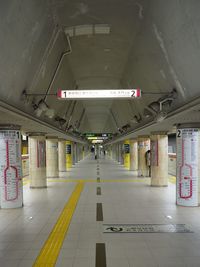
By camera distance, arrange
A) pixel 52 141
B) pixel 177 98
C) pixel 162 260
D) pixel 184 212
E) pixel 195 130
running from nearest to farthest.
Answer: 1. pixel 162 260
2. pixel 177 98
3. pixel 184 212
4. pixel 195 130
5. pixel 52 141

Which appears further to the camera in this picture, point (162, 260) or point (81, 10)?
point (81, 10)

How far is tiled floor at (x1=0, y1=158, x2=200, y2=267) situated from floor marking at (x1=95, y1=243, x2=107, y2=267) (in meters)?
0.08

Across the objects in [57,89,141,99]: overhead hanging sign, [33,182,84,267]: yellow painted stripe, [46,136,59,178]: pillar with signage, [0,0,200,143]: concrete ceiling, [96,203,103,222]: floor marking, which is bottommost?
→ [96,203,103,222]: floor marking

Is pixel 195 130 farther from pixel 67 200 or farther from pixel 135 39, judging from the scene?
pixel 67 200

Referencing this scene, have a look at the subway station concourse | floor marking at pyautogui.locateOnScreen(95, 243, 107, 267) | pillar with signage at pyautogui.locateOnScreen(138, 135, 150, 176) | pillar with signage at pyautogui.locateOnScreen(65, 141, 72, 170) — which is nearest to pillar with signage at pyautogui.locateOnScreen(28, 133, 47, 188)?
the subway station concourse

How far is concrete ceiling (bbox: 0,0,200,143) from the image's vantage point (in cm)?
476

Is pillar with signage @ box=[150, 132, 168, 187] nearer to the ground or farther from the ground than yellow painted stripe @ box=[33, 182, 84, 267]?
farther from the ground

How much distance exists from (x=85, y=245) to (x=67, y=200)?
15.4ft

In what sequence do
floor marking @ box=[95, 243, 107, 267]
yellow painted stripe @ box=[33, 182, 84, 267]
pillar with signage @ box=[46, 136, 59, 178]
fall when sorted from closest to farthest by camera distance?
floor marking @ box=[95, 243, 107, 267] < yellow painted stripe @ box=[33, 182, 84, 267] < pillar with signage @ box=[46, 136, 59, 178]

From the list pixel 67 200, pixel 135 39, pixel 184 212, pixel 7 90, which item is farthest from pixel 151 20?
pixel 67 200

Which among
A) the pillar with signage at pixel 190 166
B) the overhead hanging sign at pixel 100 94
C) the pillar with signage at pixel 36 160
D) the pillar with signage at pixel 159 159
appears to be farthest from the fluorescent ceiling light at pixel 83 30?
the pillar with signage at pixel 159 159

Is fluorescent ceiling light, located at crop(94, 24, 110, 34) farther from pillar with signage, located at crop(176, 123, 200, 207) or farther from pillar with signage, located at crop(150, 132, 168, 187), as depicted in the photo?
pillar with signage, located at crop(150, 132, 168, 187)

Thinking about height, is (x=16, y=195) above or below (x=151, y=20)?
below

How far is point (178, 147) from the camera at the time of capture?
30.7 ft
